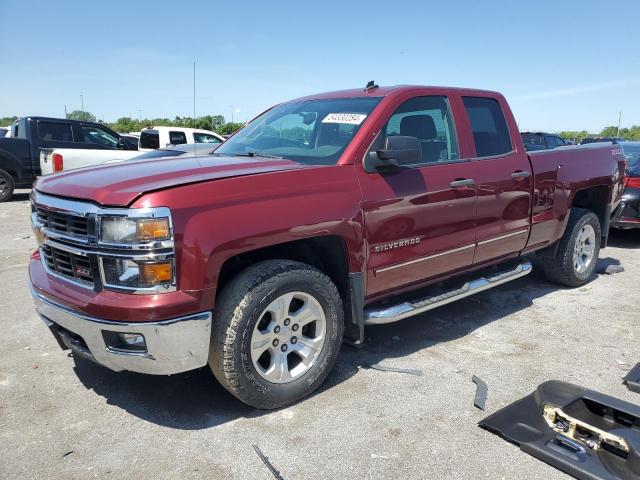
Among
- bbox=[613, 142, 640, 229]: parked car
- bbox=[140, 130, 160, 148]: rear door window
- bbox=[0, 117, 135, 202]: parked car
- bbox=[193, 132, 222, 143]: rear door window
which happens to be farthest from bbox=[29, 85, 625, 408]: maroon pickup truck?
bbox=[193, 132, 222, 143]: rear door window

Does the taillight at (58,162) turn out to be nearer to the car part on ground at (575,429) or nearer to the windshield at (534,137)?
the car part on ground at (575,429)

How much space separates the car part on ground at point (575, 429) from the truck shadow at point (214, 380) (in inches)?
40.8

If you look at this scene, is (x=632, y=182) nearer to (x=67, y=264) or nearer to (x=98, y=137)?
(x=67, y=264)

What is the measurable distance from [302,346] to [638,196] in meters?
6.42

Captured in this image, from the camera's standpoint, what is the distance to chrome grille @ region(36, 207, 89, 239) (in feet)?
9.03

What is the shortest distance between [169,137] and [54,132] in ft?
9.52

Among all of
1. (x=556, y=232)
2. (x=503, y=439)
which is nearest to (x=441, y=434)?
(x=503, y=439)

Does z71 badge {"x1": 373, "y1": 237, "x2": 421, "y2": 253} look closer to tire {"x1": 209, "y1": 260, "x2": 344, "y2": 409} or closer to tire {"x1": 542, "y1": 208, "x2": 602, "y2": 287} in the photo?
tire {"x1": 209, "y1": 260, "x2": 344, "y2": 409}

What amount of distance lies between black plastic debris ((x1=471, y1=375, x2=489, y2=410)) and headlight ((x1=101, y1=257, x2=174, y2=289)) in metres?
2.00

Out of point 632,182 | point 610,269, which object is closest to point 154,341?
point 610,269

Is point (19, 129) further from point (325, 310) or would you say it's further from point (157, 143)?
point (325, 310)

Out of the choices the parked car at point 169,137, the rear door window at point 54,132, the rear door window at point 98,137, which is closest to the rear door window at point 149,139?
the parked car at point 169,137

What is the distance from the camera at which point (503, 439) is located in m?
2.87

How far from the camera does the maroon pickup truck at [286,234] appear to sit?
2.65 m
